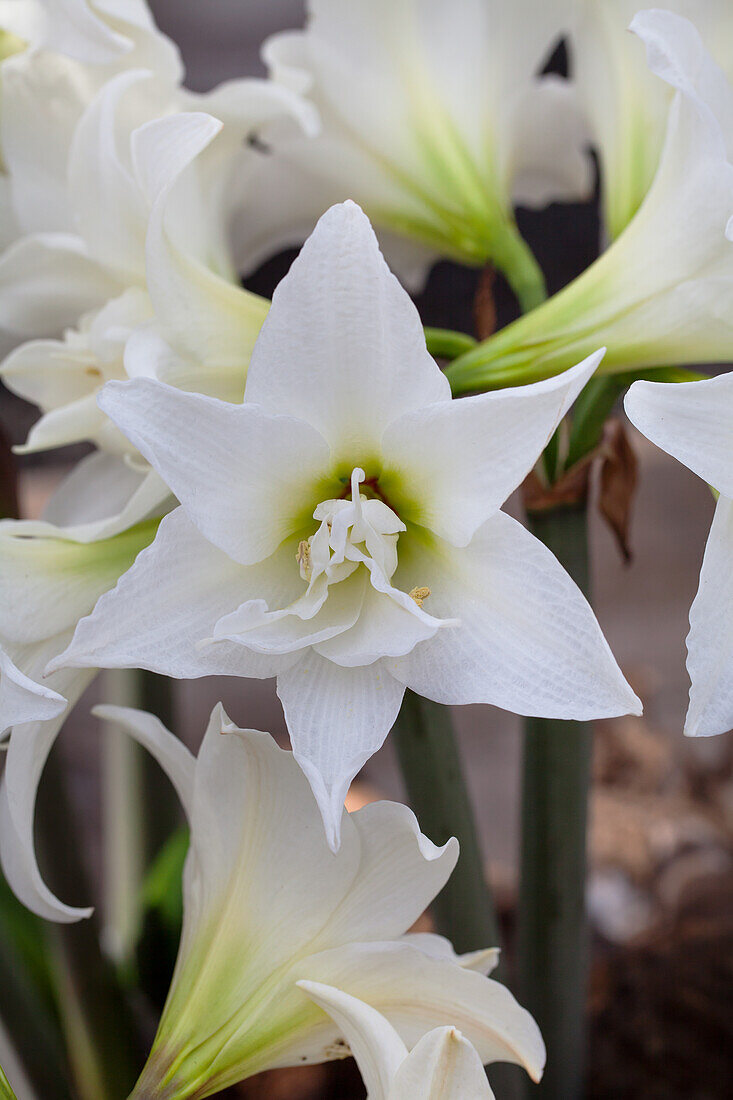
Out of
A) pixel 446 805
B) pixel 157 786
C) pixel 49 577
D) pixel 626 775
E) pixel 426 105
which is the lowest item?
pixel 626 775

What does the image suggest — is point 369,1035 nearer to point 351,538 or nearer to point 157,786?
point 351,538

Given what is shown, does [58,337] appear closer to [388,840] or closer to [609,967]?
[388,840]

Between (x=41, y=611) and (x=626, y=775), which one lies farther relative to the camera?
(x=626, y=775)

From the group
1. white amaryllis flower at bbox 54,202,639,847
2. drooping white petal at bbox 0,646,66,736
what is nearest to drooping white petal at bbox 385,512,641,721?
white amaryllis flower at bbox 54,202,639,847

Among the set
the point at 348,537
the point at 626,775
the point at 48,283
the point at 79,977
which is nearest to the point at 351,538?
the point at 348,537

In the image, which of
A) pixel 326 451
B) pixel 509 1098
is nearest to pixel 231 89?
pixel 326 451

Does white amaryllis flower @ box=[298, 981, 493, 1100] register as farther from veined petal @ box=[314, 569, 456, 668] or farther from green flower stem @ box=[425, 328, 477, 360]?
green flower stem @ box=[425, 328, 477, 360]

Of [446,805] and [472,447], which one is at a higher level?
[472,447]

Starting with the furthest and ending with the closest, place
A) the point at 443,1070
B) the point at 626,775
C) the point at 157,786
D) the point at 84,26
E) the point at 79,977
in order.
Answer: the point at 626,775 → the point at 157,786 → the point at 79,977 → the point at 84,26 → the point at 443,1070
